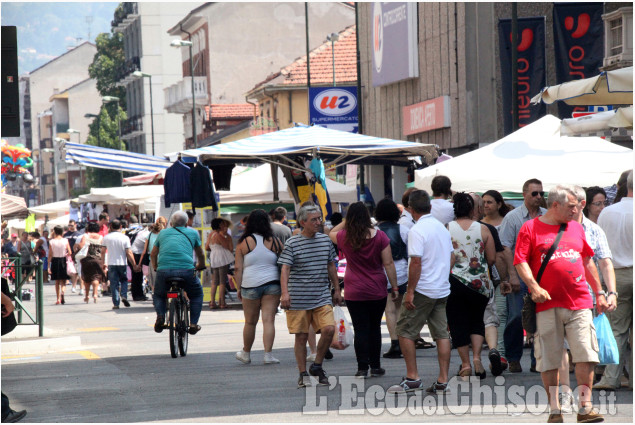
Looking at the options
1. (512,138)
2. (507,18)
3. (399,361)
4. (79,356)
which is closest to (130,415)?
(399,361)

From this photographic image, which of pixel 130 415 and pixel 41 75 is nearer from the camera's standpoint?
pixel 130 415

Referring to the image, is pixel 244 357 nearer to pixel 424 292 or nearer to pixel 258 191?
pixel 424 292

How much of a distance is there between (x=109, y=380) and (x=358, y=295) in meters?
2.91

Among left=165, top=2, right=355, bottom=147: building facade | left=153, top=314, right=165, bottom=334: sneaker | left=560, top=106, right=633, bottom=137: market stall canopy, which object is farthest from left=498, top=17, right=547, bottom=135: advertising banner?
left=165, top=2, right=355, bottom=147: building facade

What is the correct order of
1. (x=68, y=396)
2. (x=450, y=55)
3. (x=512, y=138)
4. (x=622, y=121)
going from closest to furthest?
(x=68, y=396) < (x=622, y=121) < (x=512, y=138) < (x=450, y=55)

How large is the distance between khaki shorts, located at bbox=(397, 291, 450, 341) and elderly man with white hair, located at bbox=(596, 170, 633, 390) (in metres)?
1.42

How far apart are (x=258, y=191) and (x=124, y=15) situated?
6648 cm

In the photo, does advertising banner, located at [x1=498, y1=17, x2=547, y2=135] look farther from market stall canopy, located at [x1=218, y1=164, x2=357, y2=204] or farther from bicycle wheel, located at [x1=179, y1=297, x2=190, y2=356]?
bicycle wheel, located at [x1=179, y1=297, x2=190, y2=356]

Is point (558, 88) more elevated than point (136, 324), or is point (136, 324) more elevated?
point (558, 88)

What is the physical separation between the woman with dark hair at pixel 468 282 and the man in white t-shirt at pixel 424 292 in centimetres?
36

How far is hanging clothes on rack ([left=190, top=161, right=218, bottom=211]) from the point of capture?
17484mm

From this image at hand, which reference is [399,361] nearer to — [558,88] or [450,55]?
[558,88]

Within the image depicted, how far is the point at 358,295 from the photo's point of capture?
10.6 meters

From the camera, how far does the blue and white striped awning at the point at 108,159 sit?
25975mm
